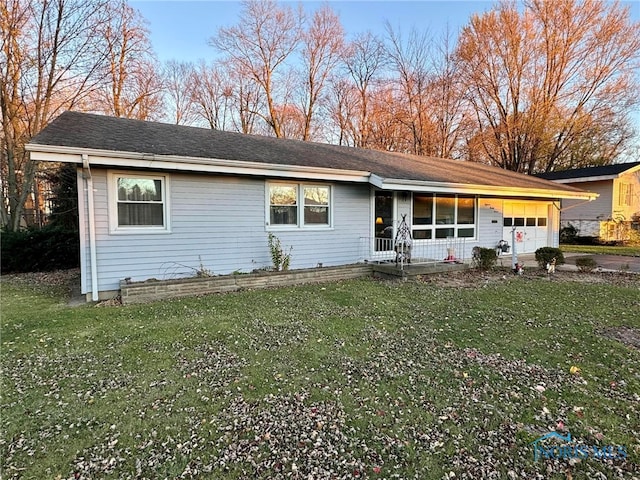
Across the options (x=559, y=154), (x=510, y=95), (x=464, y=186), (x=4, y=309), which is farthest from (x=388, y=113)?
(x=4, y=309)

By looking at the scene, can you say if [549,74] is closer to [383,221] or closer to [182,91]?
[383,221]

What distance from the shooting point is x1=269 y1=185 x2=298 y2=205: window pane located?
27.8ft

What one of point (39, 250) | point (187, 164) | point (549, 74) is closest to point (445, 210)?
point (187, 164)

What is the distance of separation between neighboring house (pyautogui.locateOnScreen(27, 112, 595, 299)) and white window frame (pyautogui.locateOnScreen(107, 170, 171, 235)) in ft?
0.06

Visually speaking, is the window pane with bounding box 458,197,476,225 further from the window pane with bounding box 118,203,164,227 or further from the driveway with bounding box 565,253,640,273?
the window pane with bounding box 118,203,164,227

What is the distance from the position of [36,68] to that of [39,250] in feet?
24.2

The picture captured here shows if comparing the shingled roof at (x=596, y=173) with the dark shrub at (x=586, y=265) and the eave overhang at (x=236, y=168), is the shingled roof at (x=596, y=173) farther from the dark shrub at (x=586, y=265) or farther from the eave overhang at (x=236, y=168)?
the dark shrub at (x=586, y=265)

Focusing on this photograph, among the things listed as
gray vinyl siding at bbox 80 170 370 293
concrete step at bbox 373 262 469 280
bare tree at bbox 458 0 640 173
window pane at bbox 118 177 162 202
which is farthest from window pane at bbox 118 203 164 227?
bare tree at bbox 458 0 640 173

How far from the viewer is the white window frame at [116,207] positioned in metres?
6.70

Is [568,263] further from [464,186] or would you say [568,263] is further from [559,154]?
[559,154]

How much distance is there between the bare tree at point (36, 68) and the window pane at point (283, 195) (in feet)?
32.7

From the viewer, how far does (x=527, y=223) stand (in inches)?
511

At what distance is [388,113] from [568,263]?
15.3m

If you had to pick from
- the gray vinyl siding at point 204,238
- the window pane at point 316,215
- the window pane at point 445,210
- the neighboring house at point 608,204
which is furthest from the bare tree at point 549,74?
the gray vinyl siding at point 204,238
